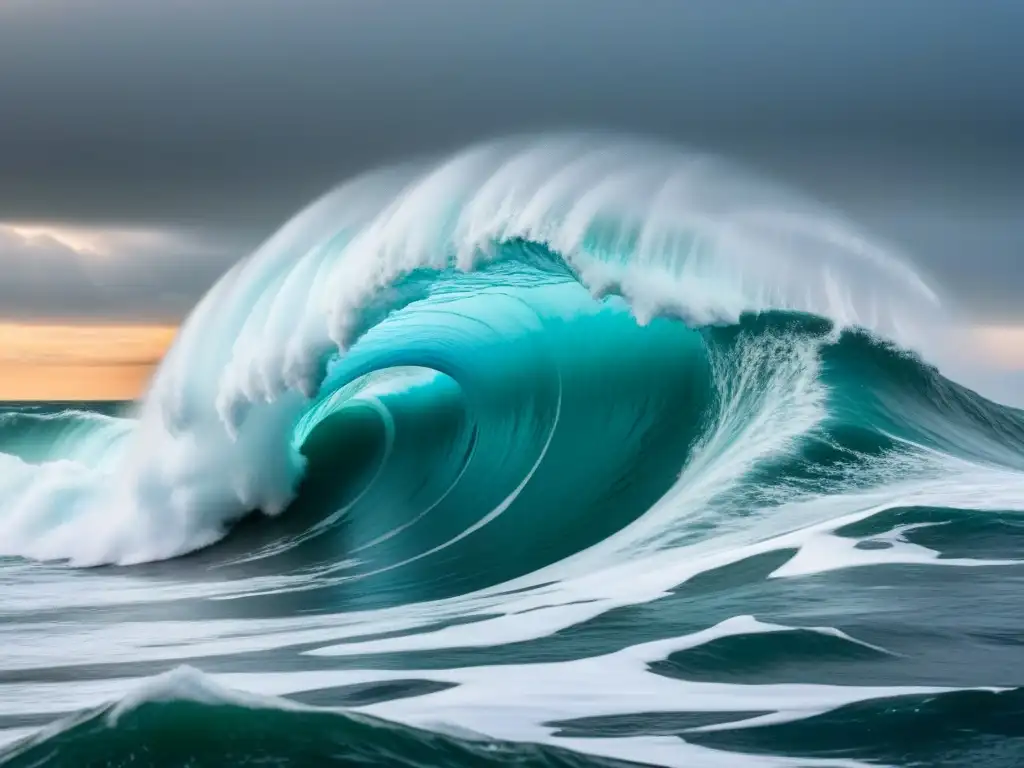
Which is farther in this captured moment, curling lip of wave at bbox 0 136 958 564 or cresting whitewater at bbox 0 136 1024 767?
curling lip of wave at bbox 0 136 958 564

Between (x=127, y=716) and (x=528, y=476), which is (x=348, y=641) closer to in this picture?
(x=127, y=716)

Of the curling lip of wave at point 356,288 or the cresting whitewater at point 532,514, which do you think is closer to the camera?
the cresting whitewater at point 532,514

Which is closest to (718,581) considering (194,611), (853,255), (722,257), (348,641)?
(348,641)
